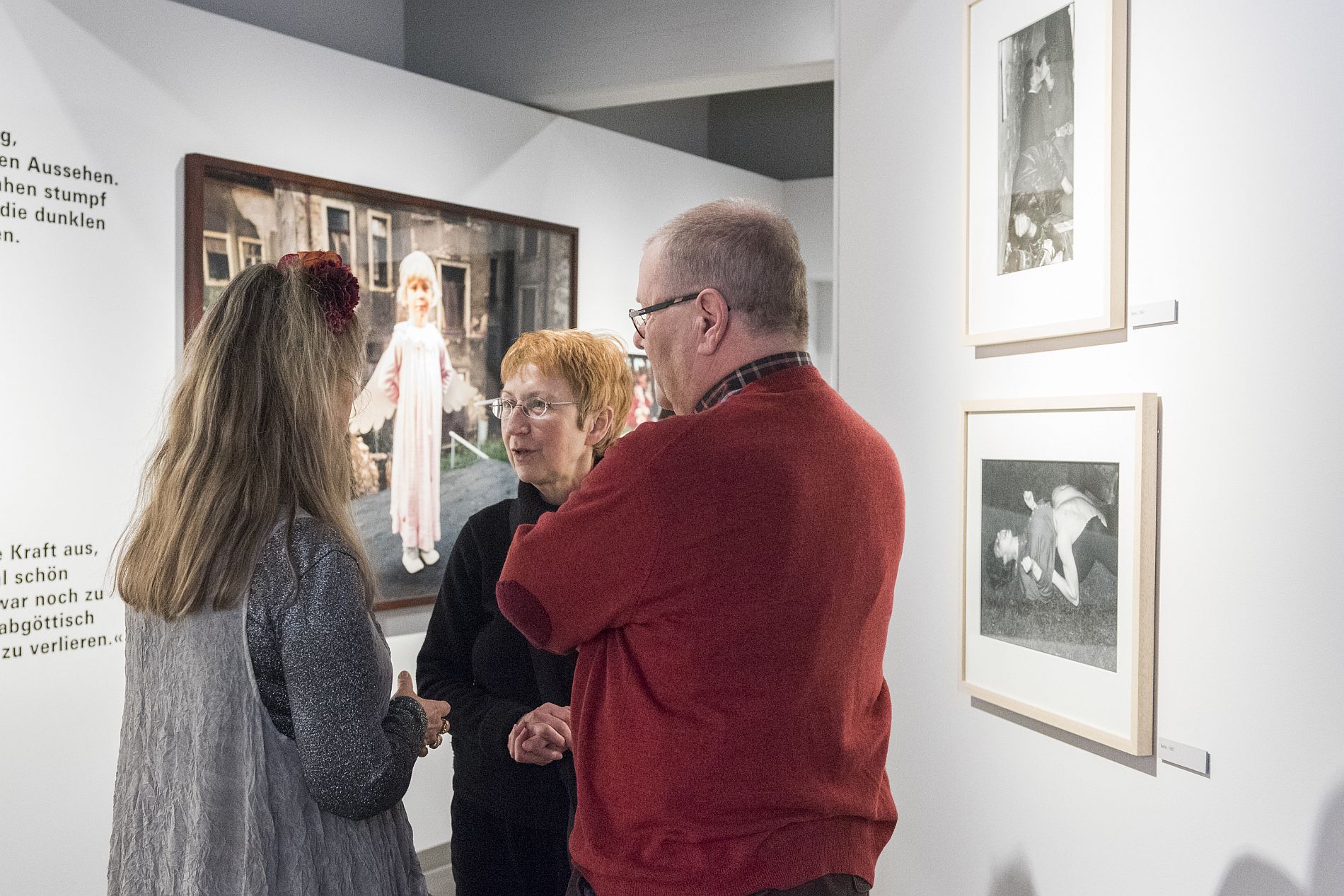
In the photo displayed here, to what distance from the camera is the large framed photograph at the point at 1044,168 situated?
6.30 ft

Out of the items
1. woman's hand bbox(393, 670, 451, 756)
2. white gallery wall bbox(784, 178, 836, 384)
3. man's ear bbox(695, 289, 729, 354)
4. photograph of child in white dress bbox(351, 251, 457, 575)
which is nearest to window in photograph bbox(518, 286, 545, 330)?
photograph of child in white dress bbox(351, 251, 457, 575)

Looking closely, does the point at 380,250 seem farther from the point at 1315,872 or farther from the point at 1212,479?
the point at 1315,872

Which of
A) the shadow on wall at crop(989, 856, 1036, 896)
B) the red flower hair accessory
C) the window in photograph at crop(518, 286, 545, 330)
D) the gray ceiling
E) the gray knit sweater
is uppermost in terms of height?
the gray ceiling

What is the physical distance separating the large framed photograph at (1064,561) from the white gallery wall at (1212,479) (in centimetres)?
4

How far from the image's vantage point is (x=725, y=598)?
4.50ft

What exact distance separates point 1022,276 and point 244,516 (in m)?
1.55

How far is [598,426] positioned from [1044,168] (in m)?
1.11

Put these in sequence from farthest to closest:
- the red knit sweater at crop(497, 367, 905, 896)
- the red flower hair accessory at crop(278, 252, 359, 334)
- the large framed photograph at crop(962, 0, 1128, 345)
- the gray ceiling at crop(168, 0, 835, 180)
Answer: the gray ceiling at crop(168, 0, 835, 180) < the large framed photograph at crop(962, 0, 1128, 345) < the red flower hair accessory at crop(278, 252, 359, 334) < the red knit sweater at crop(497, 367, 905, 896)

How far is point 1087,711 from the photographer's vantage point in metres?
1.99

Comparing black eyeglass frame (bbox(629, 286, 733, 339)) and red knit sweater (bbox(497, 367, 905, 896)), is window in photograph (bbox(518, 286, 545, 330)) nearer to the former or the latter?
black eyeglass frame (bbox(629, 286, 733, 339))

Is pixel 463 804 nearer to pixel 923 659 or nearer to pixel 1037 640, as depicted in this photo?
pixel 923 659

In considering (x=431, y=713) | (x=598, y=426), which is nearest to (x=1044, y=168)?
(x=598, y=426)

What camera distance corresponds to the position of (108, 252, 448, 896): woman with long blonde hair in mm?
1484

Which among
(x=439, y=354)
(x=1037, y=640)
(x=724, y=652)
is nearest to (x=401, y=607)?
(x=439, y=354)
